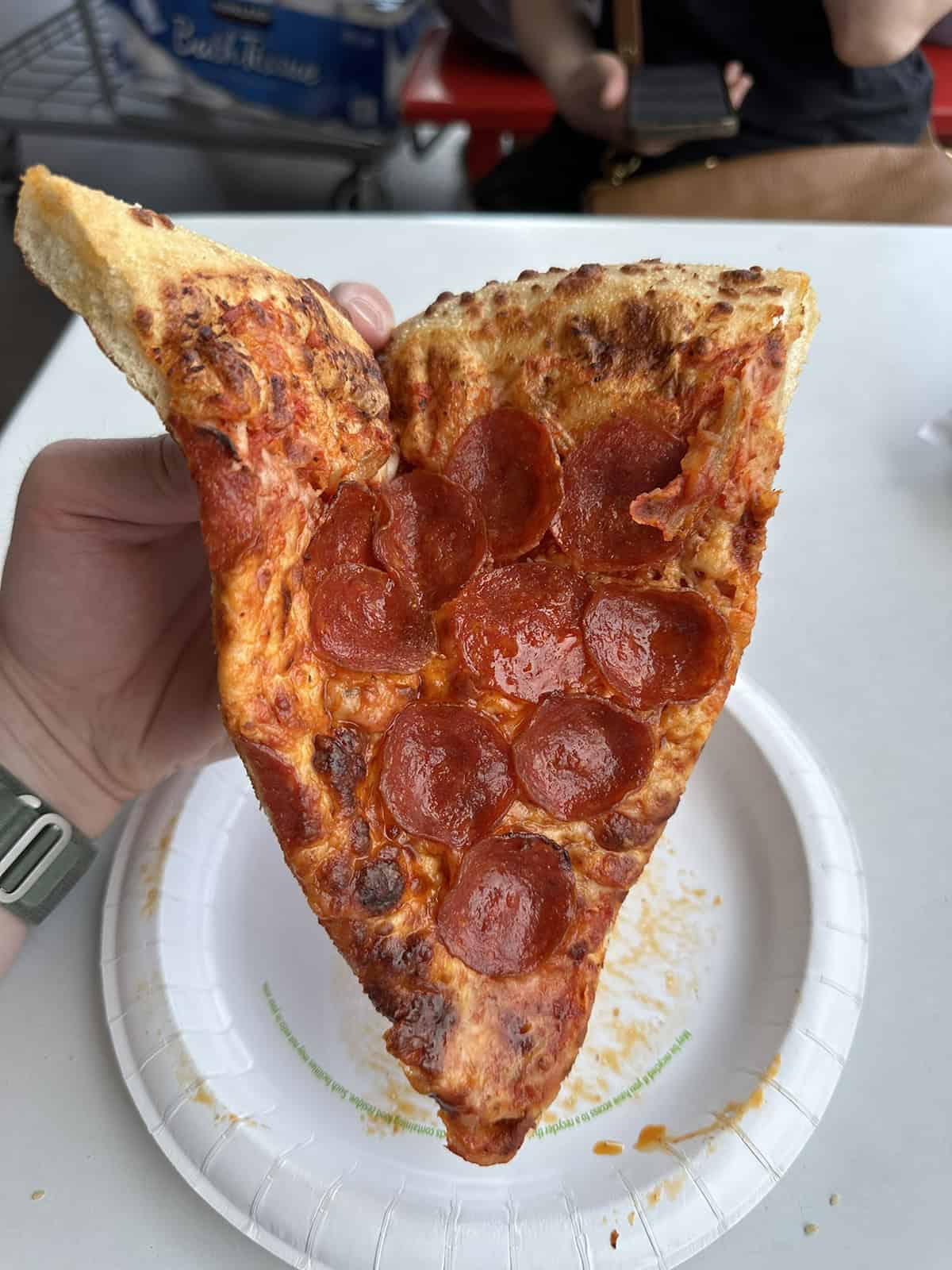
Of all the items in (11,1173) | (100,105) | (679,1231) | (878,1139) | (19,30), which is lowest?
(878,1139)

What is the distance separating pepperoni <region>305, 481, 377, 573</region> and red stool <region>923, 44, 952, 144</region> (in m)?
2.90

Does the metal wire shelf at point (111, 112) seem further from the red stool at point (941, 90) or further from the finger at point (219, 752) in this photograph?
the finger at point (219, 752)

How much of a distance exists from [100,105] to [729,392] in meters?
3.25

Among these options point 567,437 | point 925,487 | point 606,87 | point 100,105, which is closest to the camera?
point 567,437

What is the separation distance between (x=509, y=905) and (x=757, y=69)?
2.49m

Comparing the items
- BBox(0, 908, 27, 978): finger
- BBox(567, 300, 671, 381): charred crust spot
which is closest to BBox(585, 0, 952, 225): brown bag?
BBox(567, 300, 671, 381): charred crust spot

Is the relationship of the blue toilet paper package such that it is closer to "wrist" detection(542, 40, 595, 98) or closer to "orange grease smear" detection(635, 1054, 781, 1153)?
"wrist" detection(542, 40, 595, 98)

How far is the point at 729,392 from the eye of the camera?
39.1 inches

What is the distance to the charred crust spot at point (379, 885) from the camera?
0.93 m

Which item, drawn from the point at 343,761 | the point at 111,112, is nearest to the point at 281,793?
the point at 343,761

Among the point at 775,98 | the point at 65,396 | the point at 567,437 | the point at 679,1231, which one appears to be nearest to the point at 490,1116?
the point at 679,1231

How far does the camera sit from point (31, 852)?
1263 millimetres

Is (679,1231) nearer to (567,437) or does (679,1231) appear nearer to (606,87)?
(567,437)

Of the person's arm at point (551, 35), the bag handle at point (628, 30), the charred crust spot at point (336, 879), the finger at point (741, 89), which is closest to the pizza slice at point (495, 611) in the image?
the charred crust spot at point (336, 879)
